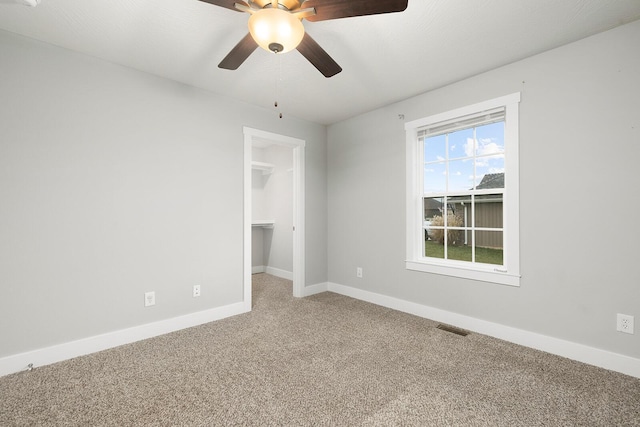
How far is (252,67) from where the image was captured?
2.63 metres

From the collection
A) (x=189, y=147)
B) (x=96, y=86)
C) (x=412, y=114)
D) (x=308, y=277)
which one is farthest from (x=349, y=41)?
(x=308, y=277)

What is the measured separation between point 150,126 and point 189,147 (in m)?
0.39

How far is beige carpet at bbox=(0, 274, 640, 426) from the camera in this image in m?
1.62

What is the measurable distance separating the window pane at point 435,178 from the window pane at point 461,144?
0.57 ft

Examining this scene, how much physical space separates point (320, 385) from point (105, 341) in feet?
6.32

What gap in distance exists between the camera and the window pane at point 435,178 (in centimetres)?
322

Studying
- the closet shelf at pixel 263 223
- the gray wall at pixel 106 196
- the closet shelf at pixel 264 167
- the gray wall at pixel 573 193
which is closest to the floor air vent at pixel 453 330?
the gray wall at pixel 573 193

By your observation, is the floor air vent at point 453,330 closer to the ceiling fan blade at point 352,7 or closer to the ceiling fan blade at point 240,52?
the ceiling fan blade at point 352,7

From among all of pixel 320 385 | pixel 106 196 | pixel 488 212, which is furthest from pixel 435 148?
pixel 106 196

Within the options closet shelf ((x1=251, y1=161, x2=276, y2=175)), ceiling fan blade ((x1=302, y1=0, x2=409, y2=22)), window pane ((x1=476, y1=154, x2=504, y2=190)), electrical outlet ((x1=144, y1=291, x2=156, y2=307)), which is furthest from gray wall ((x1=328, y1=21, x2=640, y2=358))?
closet shelf ((x1=251, y1=161, x2=276, y2=175))

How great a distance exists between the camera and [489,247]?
316cm

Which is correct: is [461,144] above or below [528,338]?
above

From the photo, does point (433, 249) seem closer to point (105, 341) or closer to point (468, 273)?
point (468, 273)

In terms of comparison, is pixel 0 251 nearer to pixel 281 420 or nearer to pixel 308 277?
pixel 281 420
